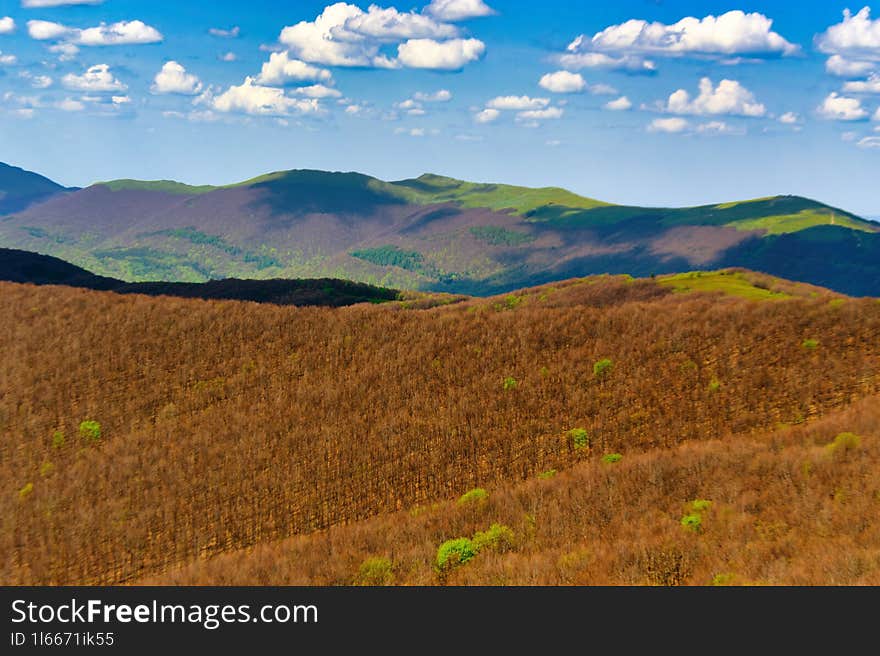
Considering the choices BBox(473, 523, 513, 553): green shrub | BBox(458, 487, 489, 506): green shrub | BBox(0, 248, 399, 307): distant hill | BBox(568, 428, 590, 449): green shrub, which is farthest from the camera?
BBox(0, 248, 399, 307): distant hill

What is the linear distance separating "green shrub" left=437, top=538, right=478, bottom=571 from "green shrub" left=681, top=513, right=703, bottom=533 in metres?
11.1

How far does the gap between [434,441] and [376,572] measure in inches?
838

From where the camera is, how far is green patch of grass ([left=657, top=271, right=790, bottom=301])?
301ft

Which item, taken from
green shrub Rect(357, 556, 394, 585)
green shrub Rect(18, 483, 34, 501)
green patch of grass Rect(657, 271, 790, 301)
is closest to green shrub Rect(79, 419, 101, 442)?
green shrub Rect(18, 483, 34, 501)

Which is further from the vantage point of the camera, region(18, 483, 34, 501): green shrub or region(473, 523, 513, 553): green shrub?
region(18, 483, 34, 501): green shrub

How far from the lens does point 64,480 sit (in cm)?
5362

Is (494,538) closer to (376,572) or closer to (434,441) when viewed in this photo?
(376,572)

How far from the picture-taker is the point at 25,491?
52812 mm

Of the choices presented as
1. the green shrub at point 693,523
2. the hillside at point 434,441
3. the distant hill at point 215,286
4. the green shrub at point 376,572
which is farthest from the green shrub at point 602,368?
the distant hill at point 215,286

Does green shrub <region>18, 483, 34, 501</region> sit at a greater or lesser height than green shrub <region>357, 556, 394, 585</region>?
lesser

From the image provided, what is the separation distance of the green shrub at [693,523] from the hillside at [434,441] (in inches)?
6.6

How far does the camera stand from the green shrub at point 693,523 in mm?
34438

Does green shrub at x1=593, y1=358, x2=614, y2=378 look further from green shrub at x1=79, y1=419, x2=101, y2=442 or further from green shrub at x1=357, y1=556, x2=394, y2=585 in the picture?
green shrub at x1=79, y1=419, x2=101, y2=442

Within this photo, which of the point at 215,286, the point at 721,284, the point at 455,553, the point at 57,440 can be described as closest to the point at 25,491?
the point at 57,440
